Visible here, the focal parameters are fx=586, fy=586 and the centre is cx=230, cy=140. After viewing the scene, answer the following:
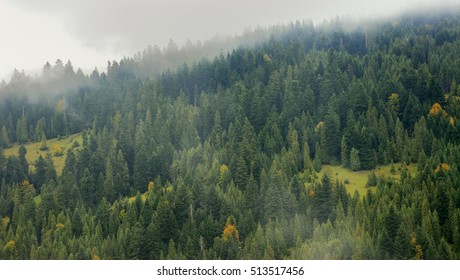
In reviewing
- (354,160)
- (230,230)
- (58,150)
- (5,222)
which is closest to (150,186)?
(5,222)

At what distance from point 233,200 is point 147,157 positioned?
118ft

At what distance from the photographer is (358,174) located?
118 metres

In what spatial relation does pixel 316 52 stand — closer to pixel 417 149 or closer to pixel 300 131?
pixel 300 131

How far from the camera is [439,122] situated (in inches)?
5034

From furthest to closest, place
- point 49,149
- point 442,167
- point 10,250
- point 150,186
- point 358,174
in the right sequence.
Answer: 1. point 49,149
2. point 150,186
3. point 358,174
4. point 10,250
5. point 442,167

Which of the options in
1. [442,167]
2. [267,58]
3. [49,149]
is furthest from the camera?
[267,58]

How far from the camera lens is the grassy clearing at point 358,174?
11175 centimetres

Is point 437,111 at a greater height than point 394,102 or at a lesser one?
lesser

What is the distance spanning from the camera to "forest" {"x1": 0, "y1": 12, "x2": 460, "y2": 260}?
323 feet

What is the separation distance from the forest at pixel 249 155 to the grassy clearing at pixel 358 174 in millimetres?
1270

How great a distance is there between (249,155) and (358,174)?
26.8 meters

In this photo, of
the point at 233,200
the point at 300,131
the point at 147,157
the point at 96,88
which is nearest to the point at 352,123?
the point at 300,131

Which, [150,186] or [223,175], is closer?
[223,175]

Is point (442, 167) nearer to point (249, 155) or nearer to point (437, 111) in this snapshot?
point (437, 111)
